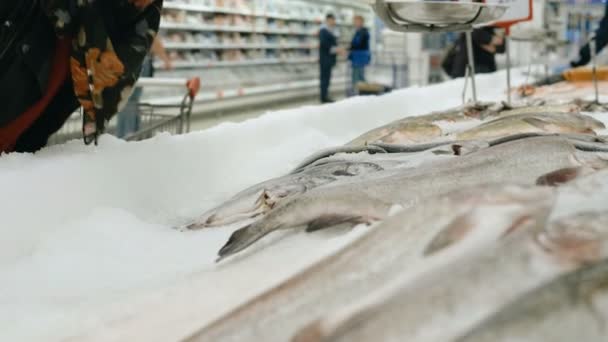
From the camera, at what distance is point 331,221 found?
100 cm

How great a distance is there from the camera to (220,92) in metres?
9.71

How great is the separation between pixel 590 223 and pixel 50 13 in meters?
1.12

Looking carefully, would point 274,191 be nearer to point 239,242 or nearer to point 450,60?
point 239,242

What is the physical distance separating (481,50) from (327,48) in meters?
4.64

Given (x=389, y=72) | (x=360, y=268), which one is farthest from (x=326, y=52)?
(x=360, y=268)

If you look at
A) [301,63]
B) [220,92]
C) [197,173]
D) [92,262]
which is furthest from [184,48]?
[92,262]

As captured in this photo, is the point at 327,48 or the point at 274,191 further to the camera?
the point at 327,48

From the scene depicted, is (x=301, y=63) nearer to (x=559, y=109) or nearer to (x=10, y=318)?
(x=559, y=109)

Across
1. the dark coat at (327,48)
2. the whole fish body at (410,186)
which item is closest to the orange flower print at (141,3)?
the whole fish body at (410,186)

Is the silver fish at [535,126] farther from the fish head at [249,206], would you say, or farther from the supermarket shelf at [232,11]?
the supermarket shelf at [232,11]

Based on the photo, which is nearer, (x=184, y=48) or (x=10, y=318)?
(x=10, y=318)

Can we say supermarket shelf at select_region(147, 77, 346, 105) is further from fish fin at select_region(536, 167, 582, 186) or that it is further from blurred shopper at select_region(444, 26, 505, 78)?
fish fin at select_region(536, 167, 582, 186)

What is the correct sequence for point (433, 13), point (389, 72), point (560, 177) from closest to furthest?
point (560, 177) < point (433, 13) < point (389, 72)

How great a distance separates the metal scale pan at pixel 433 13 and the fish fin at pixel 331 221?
115 cm
